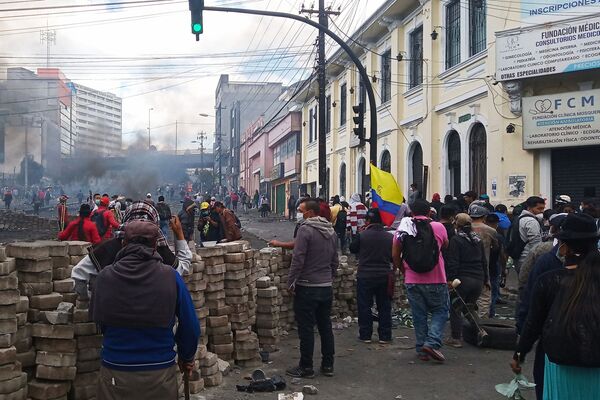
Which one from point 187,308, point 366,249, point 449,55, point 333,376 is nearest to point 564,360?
point 187,308

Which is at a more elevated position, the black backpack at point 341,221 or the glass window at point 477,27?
the glass window at point 477,27

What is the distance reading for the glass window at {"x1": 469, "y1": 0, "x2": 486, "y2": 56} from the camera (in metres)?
16.4

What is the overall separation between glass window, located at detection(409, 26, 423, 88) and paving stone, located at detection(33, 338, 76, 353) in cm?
1756

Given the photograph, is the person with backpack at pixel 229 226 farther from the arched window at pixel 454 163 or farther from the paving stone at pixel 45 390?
the arched window at pixel 454 163

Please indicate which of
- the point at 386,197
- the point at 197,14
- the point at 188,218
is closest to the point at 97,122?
the point at 188,218

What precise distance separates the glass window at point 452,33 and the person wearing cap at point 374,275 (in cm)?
1186

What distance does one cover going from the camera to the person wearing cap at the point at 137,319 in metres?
3.25

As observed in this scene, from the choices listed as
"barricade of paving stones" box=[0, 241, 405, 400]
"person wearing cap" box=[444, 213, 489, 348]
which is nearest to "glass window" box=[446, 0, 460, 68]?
"person wearing cap" box=[444, 213, 489, 348]

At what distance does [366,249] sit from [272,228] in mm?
22988

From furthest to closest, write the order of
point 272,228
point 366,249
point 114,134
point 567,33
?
point 114,134 → point 272,228 → point 567,33 → point 366,249

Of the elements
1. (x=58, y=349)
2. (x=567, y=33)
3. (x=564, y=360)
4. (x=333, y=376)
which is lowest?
(x=333, y=376)

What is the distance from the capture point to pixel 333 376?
6348 mm

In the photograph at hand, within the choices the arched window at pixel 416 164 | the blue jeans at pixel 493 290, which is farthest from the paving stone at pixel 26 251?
the arched window at pixel 416 164

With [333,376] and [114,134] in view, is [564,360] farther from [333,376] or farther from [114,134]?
[114,134]
